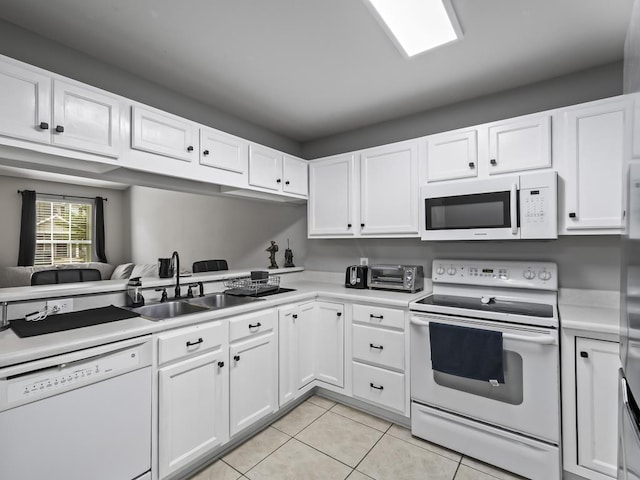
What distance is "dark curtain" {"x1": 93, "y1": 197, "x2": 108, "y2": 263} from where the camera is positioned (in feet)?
9.48

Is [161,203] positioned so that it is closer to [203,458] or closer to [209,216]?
[209,216]

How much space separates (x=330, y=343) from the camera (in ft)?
8.49

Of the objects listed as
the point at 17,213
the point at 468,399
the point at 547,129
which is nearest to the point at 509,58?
the point at 547,129

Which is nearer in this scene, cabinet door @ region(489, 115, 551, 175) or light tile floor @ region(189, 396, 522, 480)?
light tile floor @ region(189, 396, 522, 480)

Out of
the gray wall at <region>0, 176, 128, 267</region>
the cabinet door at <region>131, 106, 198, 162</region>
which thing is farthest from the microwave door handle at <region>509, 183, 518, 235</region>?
the gray wall at <region>0, 176, 128, 267</region>

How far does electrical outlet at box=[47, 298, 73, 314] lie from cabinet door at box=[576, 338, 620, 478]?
2.85 meters

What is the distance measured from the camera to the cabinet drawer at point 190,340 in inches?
63.9

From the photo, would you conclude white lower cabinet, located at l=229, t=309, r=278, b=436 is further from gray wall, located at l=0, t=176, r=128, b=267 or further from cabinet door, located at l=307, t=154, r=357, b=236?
gray wall, located at l=0, t=176, r=128, b=267

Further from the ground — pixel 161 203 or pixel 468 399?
pixel 161 203

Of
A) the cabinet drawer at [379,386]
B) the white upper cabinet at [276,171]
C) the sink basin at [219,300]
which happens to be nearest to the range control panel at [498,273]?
the cabinet drawer at [379,386]

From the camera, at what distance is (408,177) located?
8.43 feet

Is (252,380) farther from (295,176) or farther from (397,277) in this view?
(295,176)

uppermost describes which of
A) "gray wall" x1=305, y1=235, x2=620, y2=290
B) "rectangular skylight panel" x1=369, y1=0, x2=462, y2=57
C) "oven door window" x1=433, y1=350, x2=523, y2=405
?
"rectangular skylight panel" x1=369, y1=0, x2=462, y2=57

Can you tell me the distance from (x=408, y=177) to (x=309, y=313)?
4.61 ft
